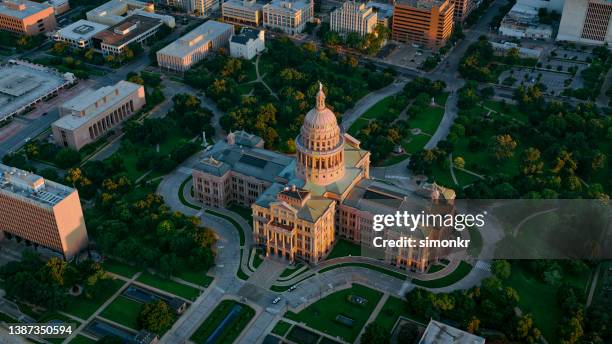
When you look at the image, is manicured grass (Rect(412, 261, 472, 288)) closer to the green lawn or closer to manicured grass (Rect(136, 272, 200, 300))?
manicured grass (Rect(136, 272, 200, 300))

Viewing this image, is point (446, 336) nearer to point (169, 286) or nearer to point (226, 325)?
point (226, 325)

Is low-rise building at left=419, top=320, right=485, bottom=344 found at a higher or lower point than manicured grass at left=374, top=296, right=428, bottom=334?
higher

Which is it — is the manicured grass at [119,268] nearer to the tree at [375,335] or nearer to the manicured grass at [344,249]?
the manicured grass at [344,249]

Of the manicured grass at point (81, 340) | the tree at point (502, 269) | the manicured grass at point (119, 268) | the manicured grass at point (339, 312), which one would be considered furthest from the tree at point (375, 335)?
the manicured grass at point (119, 268)

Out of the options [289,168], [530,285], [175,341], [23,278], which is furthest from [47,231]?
[530,285]

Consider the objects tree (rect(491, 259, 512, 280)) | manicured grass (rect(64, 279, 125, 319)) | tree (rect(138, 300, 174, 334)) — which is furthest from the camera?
tree (rect(491, 259, 512, 280))

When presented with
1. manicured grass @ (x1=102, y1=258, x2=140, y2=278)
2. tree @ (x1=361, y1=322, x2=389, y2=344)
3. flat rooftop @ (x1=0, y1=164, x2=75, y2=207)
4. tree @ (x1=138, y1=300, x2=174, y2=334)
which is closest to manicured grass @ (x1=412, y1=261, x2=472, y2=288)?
tree @ (x1=361, y1=322, x2=389, y2=344)

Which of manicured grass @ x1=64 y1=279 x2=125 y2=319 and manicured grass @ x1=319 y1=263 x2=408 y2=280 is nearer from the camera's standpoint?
manicured grass @ x1=64 y1=279 x2=125 y2=319
